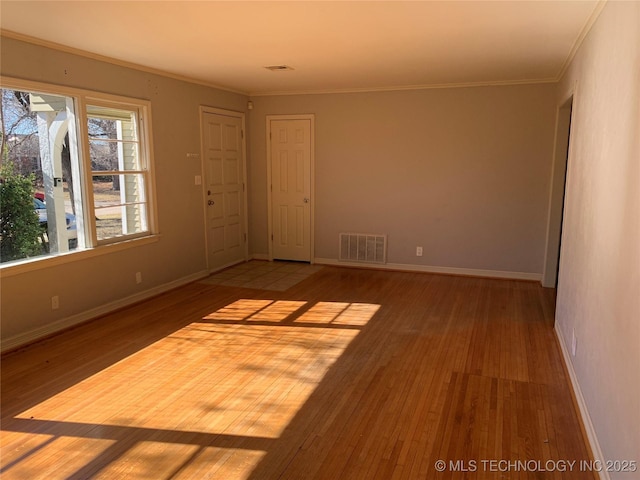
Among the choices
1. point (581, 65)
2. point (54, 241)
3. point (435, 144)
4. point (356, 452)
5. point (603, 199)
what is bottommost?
point (356, 452)

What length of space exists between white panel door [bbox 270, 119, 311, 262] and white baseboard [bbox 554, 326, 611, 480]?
161 inches

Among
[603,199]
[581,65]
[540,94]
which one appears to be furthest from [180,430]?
[540,94]

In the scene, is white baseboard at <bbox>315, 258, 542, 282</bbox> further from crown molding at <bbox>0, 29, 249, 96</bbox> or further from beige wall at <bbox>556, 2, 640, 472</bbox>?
crown molding at <bbox>0, 29, 249, 96</bbox>

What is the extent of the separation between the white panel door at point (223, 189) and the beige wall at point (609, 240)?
4291mm

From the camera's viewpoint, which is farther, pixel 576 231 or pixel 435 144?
pixel 435 144

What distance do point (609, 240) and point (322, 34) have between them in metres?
2.50

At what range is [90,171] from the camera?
430 cm

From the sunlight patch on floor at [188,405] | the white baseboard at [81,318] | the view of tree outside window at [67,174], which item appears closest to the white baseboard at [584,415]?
the sunlight patch on floor at [188,405]

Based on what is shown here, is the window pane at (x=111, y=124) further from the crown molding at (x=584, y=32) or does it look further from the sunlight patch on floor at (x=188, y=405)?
the crown molding at (x=584, y=32)

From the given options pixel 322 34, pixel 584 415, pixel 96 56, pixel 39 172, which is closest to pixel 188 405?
pixel 584 415

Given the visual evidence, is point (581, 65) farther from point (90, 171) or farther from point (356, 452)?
point (90, 171)

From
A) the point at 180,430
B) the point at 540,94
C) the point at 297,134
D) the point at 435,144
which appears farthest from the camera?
the point at 297,134

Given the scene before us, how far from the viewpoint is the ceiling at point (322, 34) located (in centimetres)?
296

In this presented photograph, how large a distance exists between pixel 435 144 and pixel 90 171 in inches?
163
